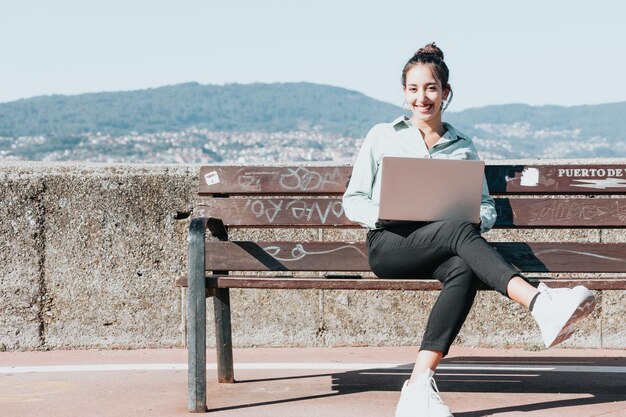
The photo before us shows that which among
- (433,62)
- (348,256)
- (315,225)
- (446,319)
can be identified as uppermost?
(433,62)

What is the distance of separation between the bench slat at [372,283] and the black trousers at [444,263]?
9 cm

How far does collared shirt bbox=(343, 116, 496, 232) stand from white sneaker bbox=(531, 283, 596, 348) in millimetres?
587

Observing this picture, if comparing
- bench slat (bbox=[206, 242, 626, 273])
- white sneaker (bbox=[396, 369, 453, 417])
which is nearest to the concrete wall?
bench slat (bbox=[206, 242, 626, 273])

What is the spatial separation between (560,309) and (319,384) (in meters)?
1.47

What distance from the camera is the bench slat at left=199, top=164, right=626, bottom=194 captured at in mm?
4992

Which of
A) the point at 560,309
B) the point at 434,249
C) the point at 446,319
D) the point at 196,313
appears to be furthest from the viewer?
the point at 196,313

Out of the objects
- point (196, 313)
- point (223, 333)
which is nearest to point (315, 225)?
point (223, 333)

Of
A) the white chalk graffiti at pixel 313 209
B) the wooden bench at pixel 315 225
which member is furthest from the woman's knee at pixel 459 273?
the white chalk graffiti at pixel 313 209

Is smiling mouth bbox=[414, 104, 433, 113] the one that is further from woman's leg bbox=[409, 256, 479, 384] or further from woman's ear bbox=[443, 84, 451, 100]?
woman's leg bbox=[409, 256, 479, 384]

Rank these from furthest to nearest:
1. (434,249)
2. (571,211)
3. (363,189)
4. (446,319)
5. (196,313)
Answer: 1. (571,211)
2. (363,189)
3. (196,313)
4. (434,249)
5. (446,319)

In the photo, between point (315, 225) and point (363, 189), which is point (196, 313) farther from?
point (363, 189)

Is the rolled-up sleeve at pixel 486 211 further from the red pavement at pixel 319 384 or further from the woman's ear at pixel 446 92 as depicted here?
the red pavement at pixel 319 384

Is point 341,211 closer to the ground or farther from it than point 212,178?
closer to the ground

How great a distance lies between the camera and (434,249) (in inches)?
174
